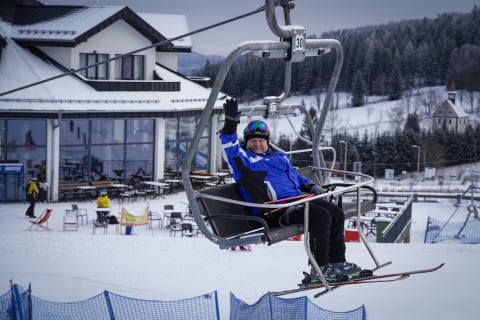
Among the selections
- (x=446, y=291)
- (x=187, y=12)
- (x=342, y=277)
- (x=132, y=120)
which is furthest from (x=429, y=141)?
(x=187, y=12)

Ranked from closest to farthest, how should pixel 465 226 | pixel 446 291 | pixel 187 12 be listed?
pixel 446 291, pixel 465 226, pixel 187 12

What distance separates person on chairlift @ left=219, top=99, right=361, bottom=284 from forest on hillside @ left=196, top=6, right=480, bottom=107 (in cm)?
7392

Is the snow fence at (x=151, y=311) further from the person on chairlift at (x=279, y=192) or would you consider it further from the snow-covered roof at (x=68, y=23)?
the snow-covered roof at (x=68, y=23)

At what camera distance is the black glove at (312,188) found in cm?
761

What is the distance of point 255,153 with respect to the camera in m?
7.44

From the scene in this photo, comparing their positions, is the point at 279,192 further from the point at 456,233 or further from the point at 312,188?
the point at 456,233

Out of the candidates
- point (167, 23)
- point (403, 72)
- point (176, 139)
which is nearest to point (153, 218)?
point (176, 139)

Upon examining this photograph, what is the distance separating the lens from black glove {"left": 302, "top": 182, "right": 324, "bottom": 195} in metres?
7.61

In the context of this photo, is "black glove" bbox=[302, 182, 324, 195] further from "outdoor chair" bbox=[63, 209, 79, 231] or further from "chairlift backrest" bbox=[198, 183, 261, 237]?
"outdoor chair" bbox=[63, 209, 79, 231]

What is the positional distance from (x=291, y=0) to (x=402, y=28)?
346ft

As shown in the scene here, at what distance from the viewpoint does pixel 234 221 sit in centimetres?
715

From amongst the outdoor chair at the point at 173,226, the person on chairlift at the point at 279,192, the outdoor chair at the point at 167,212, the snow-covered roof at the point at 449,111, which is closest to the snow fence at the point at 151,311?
the person on chairlift at the point at 279,192

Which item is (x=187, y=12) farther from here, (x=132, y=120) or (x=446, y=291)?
(x=446, y=291)

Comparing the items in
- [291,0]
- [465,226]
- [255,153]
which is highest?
[291,0]
